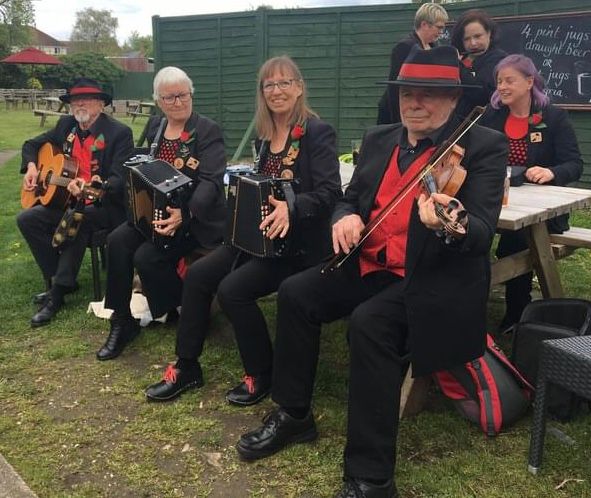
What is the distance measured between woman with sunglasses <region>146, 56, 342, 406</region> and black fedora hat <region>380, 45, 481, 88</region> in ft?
2.62

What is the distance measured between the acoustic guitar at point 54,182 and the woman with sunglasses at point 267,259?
1.41m

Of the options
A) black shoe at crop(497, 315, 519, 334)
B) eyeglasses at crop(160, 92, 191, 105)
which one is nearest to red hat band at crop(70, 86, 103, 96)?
eyeglasses at crop(160, 92, 191, 105)

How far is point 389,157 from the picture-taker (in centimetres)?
263

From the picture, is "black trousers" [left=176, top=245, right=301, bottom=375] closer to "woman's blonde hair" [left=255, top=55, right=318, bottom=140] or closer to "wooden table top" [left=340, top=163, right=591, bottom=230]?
"woman's blonde hair" [left=255, top=55, right=318, bottom=140]

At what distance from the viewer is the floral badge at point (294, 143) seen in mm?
3186

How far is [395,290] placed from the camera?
2453mm

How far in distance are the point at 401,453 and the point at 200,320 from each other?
1.20 meters

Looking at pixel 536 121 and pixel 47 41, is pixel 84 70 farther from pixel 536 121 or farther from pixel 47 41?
pixel 47 41

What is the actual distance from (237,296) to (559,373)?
57.9 inches

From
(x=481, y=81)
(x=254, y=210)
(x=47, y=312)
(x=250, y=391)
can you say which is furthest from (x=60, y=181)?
(x=481, y=81)

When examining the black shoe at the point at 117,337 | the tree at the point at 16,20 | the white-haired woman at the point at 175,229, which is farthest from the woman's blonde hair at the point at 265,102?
the tree at the point at 16,20

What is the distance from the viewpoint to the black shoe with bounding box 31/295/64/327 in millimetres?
4074

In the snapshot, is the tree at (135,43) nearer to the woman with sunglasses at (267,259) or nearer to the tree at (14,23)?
the tree at (14,23)

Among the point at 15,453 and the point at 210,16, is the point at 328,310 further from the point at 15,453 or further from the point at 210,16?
the point at 210,16
